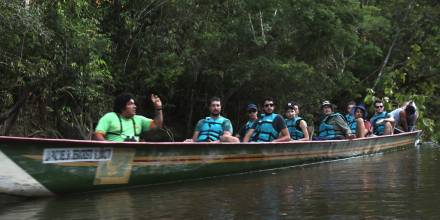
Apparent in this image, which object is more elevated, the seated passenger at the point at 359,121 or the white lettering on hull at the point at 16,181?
the seated passenger at the point at 359,121

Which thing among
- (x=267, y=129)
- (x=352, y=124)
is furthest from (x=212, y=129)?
(x=352, y=124)

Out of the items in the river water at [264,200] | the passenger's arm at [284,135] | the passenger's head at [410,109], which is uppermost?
the passenger's head at [410,109]

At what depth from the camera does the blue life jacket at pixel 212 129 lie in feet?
28.0

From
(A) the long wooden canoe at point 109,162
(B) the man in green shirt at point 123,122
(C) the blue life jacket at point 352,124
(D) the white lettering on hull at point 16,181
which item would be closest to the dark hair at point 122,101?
(B) the man in green shirt at point 123,122

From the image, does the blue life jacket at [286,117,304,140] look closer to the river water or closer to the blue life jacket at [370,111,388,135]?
the river water

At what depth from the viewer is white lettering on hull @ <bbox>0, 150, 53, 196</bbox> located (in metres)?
5.91

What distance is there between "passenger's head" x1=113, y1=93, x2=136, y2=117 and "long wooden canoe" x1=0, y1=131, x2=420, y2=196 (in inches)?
17.2

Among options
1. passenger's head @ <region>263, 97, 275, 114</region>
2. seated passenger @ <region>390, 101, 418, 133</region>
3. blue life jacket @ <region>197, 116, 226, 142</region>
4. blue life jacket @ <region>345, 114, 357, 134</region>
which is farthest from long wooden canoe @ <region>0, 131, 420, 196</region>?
seated passenger @ <region>390, 101, 418, 133</region>

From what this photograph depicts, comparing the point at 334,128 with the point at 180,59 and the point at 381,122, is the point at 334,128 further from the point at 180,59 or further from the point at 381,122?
the point at 180,59

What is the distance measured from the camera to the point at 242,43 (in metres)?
14.7

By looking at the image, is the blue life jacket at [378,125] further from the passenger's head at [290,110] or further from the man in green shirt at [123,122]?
the man in green shirt at [123,122]

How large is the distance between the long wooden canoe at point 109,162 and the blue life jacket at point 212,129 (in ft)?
1.34

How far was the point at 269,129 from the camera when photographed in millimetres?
9336

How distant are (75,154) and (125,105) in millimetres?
871
